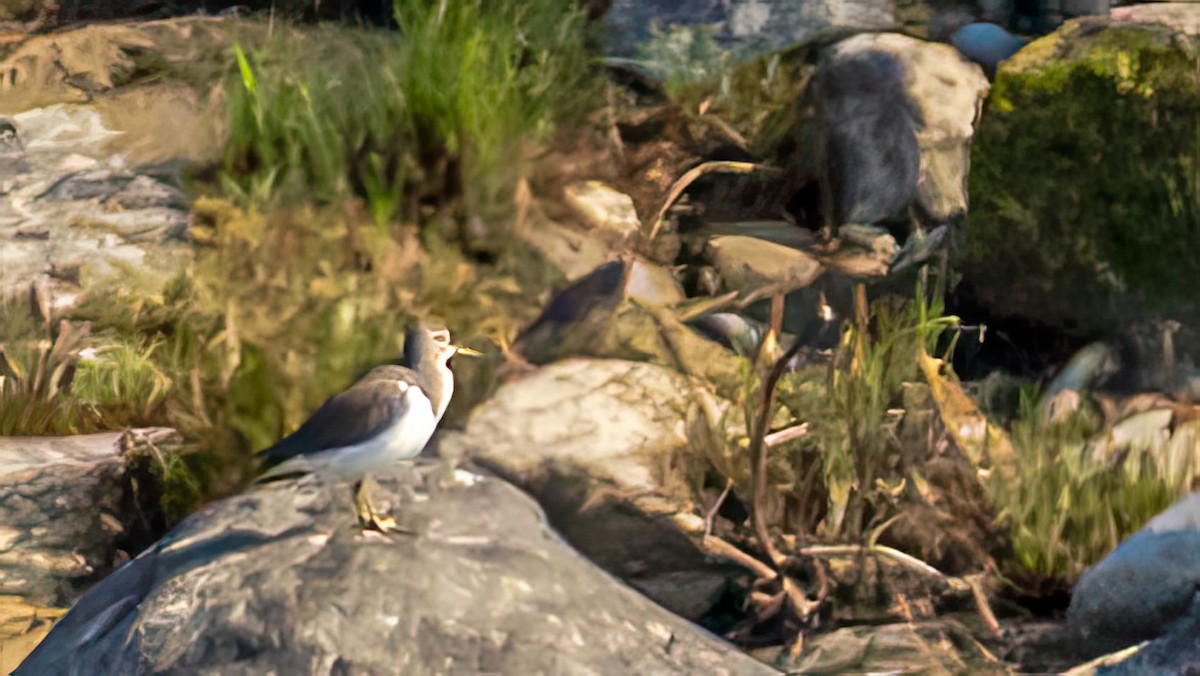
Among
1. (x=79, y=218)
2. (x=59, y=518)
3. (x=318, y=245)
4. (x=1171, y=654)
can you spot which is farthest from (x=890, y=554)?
(x=79, y=218)

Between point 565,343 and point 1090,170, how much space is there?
1.72 meters

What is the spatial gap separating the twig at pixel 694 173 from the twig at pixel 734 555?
3.10ft

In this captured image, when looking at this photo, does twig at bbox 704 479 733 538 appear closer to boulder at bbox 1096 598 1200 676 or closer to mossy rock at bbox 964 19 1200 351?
mossy rock at bbox 964 19 1200 351

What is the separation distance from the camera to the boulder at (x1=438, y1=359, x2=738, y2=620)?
4.20 meters

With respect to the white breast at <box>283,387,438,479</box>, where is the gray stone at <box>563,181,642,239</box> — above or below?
above

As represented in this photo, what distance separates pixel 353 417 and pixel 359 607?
0.49 meters

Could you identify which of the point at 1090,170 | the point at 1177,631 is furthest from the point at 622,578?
the point at 1090,170

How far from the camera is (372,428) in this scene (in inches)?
138

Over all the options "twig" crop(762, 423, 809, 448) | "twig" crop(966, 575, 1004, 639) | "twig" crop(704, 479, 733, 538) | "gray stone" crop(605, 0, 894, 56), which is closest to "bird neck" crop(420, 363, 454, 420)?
"twig" crop(704, 479, 733, 538)

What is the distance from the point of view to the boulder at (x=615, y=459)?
4195mm

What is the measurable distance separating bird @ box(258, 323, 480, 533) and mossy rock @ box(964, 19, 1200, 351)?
1776 millimetres

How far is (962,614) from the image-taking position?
4.30m

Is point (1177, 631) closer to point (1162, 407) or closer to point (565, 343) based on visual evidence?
point (1162, 407)

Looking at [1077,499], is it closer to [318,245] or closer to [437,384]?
[437,384]
